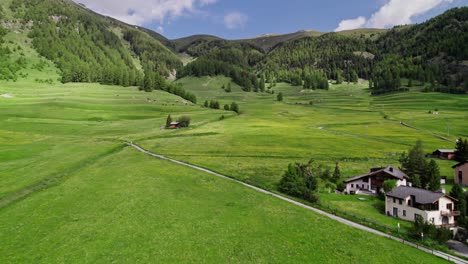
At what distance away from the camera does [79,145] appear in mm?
98812

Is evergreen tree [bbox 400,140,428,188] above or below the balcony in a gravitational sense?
above

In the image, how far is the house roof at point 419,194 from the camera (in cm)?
5141

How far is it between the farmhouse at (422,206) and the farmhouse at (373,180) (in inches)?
400

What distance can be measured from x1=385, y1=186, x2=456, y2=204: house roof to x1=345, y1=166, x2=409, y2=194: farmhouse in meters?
9.47

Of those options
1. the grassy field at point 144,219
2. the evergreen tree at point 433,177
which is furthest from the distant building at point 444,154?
the grassy field at point 144,219

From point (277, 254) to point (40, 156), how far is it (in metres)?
70.1

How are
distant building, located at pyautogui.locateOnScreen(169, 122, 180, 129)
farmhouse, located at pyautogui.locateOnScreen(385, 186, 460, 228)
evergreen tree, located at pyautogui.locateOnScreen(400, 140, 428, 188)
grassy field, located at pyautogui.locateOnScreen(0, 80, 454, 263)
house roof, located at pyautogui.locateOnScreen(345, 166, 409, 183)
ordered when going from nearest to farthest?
grassy field, located at pyautogui.locateOnScreen(0, 80, 454, 263), farmhouse, located at pyautogui.locateOnScreen(385, 186, 460, 228), house roof, located at pyautogui.locateOnScreen(345, 166, 409, 183), evergreen tree, located at pyautogui.locateOnScreen(400, 140, 428, 188), distant building, located at pyautogui.locateOnScreen(169, 122, 180, 129)

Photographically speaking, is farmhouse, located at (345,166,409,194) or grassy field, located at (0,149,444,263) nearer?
grassy field, located at (0,149,444,263)

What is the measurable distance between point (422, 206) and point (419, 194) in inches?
108

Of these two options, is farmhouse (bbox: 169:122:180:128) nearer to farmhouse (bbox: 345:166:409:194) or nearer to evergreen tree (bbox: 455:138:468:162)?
farmhouse (bbox: 345:166:409:194)

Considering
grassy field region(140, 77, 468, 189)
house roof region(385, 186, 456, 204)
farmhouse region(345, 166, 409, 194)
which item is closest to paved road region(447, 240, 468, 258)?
house roof region(385, 186, 456, 204)

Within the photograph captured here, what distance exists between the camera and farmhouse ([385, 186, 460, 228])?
51.0m

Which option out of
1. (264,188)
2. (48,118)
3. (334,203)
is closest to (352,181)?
(334,203)

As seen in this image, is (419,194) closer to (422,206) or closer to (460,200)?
(422,206)
